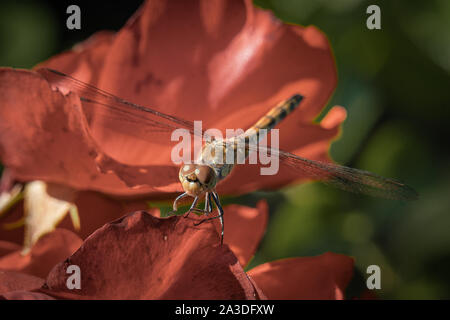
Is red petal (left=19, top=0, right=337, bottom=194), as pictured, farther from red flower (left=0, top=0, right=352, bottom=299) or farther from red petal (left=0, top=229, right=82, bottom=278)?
red petal (left=0, top=229, right=82, bottom=278)

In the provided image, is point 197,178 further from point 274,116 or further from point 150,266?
point 150,266

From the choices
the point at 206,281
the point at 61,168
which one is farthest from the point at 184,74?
the point at 206,281

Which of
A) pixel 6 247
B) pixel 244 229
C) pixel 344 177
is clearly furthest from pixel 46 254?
pixel 344 177

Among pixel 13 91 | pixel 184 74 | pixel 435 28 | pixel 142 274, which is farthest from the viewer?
pixel 435 28

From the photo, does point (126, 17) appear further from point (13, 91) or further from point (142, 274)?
point (142, 274)

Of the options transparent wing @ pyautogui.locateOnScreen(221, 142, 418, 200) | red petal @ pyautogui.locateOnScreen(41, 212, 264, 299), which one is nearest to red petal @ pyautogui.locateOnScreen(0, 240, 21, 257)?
red petal @ pyautogui.locateOnScreen(41, 212, 264, 299)

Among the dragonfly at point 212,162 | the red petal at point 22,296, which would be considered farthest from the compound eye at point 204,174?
the red petal at point 22,296
